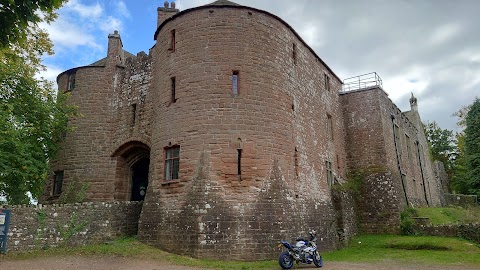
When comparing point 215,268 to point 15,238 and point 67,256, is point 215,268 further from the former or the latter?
point 15,238

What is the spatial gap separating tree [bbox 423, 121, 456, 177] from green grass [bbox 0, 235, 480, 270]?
3516 cm

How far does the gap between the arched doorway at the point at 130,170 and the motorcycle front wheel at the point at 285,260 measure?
34.6ft

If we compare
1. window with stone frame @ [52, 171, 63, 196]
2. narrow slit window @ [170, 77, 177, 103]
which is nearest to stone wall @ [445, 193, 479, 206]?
narrow slit window @ [170, 77, 177, 103]

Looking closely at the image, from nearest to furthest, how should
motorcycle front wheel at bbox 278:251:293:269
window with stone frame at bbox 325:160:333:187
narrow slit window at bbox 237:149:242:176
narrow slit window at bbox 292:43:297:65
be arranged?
motorcycle front wheel at bbox 278:251:293:269 < narrow slit window at bbox 237:149:242:176 < narrow slit window at bbox 292:43:297:65 < window with stone frame at bbox 325:160:333:187

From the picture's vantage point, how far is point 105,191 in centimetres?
1981

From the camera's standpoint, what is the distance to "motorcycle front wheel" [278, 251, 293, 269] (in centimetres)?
1166

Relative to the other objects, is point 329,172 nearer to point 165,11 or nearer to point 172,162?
point 172,162

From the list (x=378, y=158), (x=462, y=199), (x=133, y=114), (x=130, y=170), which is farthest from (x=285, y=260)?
(x=462, y=199)

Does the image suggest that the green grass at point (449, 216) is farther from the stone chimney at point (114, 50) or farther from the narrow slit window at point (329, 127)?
the stone chimney at point (114, 50)

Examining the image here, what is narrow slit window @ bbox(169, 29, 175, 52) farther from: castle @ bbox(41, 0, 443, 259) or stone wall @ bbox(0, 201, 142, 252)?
stone wall @ bbox(0, 201, 142, 252)

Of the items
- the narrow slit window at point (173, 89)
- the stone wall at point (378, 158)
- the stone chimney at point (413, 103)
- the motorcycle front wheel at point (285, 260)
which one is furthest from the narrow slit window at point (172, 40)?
the stone chimney at point (413, 103)

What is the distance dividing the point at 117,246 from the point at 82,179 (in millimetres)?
7380

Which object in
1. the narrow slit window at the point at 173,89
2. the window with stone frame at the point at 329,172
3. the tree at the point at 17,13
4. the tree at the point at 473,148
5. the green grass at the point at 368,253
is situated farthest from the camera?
the tree at the point at 473,148

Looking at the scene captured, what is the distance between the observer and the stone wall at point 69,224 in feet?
43.1
